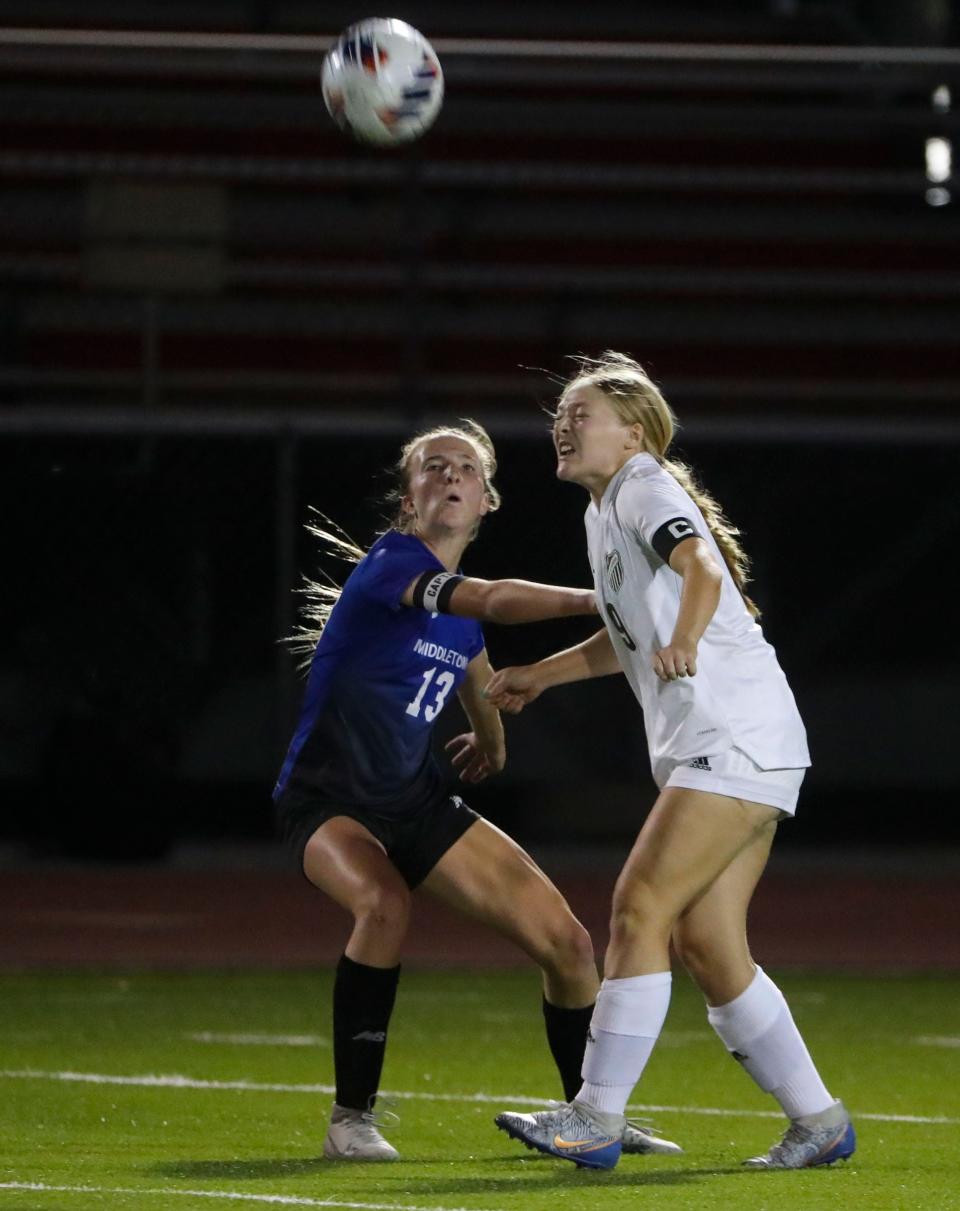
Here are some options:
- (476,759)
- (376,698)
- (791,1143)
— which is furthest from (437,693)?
→ (791,1143)

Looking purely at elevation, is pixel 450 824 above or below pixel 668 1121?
above

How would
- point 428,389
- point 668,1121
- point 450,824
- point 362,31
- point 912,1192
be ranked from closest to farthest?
point 912,1192 < point 450,824 < point 668,1121 < point 362,31 < point 428,389

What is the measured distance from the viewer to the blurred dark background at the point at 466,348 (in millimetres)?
15180

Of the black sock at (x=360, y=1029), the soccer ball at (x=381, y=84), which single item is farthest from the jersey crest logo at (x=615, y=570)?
the soccer ball at (x=381, y=84)

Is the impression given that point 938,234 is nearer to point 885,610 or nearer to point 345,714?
point 885,610

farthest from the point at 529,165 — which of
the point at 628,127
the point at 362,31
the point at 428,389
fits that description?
the point at 362,31

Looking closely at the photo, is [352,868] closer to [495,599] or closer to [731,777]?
[495,599]

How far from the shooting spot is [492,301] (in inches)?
758

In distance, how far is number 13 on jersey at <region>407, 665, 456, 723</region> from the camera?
5.89 m

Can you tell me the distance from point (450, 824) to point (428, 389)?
12.8 meters

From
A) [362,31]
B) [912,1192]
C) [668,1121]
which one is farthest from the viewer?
[362,31]

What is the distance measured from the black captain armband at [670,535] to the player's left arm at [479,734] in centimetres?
109

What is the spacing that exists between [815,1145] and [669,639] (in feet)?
4.31

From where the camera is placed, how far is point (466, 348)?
19344 millimetres
